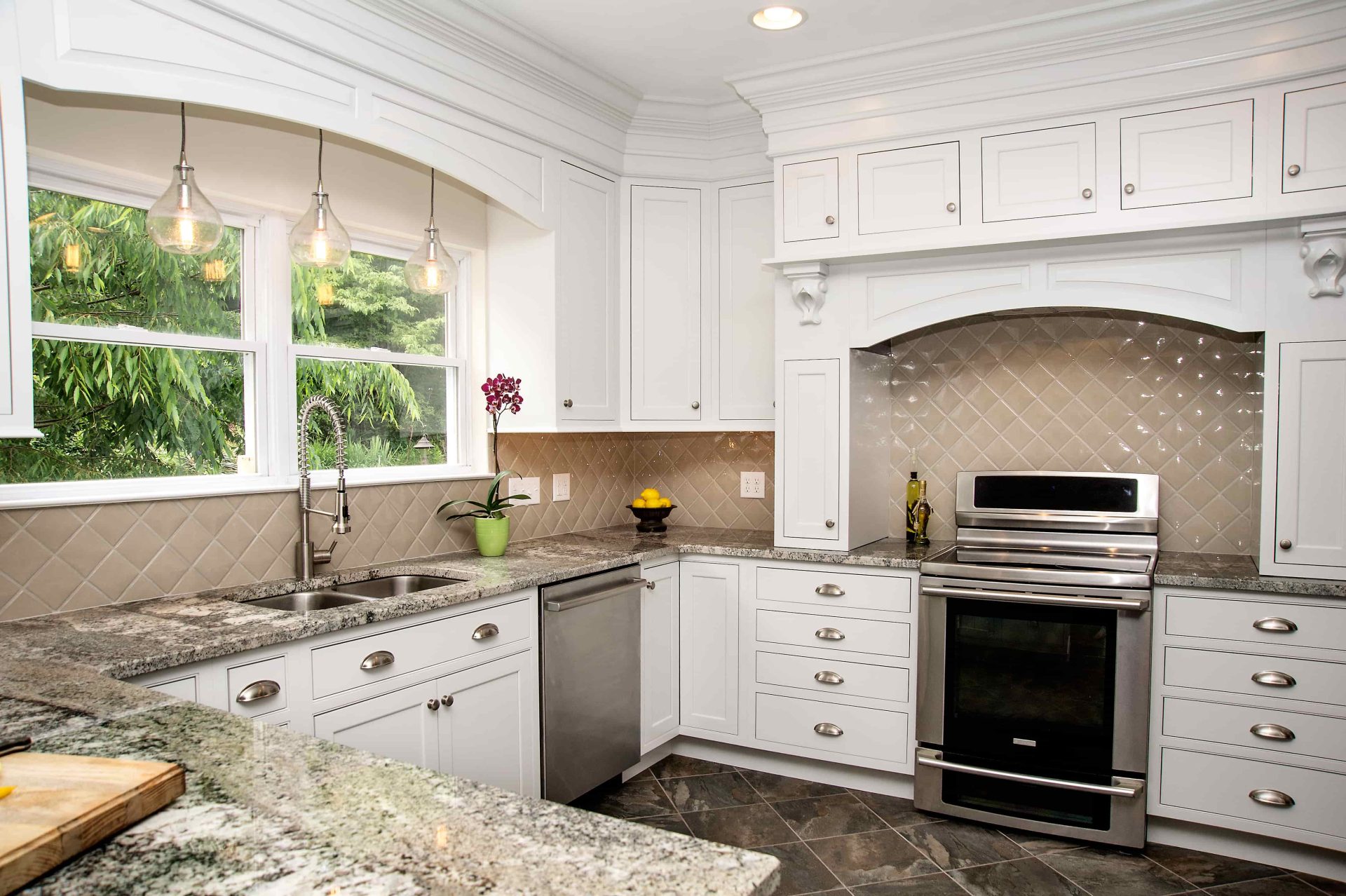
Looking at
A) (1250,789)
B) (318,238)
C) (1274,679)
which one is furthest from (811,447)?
(318,238)

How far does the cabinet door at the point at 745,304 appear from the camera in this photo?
368 centimetres

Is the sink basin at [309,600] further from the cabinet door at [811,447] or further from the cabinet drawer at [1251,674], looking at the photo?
the cabinet drawer at [1251,674]

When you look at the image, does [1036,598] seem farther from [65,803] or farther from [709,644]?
[65,803]

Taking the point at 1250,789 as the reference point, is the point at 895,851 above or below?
below

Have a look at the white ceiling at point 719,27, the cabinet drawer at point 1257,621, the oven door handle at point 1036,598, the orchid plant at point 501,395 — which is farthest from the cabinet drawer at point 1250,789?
the orchid plant at point 501,395

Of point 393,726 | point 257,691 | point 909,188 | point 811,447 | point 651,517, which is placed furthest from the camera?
point 651,517

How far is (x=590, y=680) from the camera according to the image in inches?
119

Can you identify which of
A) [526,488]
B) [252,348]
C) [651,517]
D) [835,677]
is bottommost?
[835,677]

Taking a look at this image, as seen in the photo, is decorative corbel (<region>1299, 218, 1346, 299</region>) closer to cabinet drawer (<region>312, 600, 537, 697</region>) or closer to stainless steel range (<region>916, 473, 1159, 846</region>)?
stainless steel range (<region>916, 473, 1159, 846</region>)

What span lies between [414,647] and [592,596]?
738 mm

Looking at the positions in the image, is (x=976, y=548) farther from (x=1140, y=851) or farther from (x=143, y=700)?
(x=143, y=700)

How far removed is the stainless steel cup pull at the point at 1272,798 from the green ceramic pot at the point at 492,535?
8.14ft

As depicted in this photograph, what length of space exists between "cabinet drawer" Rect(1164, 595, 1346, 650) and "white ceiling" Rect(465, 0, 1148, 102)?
184 centimetres

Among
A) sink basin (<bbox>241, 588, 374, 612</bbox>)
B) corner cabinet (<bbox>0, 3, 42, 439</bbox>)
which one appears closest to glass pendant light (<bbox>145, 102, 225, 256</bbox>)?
corner cabinet (<bbox>0, 3, 42, 439</bbox>)
